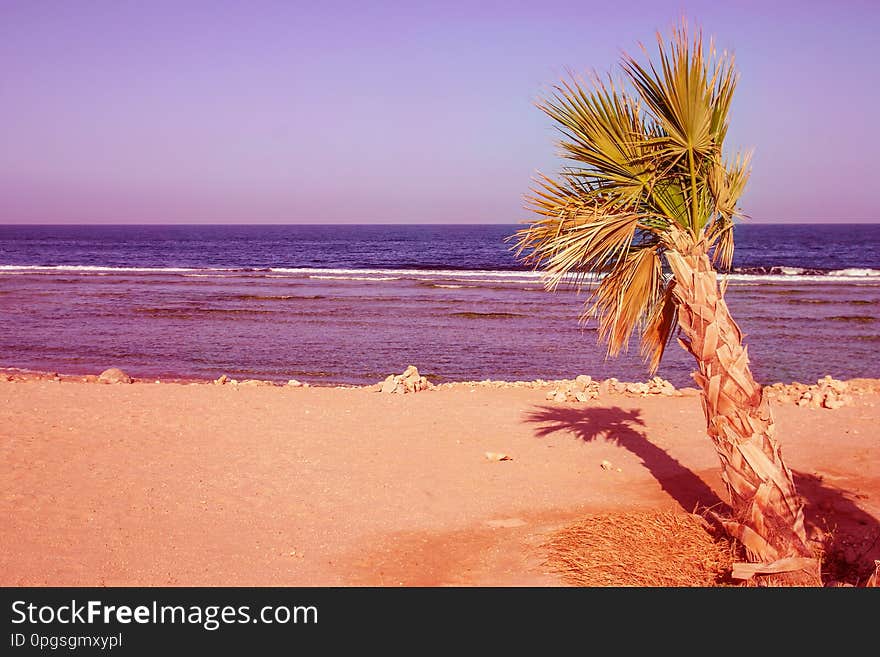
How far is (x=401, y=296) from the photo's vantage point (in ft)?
109

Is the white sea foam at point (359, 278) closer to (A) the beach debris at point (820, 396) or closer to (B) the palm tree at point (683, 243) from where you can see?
(A) the beach debris at point (820, 396)

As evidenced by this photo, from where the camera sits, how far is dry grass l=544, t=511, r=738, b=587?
589 centimetres

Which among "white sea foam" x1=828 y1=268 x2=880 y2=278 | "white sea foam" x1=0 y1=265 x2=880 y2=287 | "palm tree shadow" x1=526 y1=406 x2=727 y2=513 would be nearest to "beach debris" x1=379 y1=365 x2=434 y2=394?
"palm tree shadow" x1=526 y1=406 x2=727 y2=513

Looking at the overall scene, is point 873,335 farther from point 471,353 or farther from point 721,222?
point 721,222

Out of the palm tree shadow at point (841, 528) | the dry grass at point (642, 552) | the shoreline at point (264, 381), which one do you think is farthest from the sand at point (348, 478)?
the shoreline at point (264, 381)

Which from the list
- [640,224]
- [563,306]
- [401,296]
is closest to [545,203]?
[640,224]

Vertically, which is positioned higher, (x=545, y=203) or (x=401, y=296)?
(x=545, y=203)

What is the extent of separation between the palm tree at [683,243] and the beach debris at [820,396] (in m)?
6.15

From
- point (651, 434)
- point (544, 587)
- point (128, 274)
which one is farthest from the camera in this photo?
point (128, 274)

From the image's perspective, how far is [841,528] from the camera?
7031 mm

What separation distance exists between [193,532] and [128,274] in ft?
140

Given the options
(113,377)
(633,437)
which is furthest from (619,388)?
(113,377)

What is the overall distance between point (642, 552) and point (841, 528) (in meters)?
2.06

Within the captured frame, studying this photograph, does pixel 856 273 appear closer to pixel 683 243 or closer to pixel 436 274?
pixel 436 274
